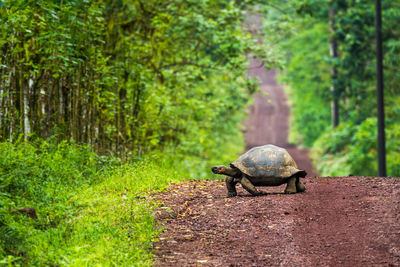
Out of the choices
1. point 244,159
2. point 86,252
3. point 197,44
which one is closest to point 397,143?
point 197,44

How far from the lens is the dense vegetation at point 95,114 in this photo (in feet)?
23.1

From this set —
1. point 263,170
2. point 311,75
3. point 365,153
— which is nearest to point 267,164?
point 263,170

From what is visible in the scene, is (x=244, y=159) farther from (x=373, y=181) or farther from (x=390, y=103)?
(x=390, y=103)

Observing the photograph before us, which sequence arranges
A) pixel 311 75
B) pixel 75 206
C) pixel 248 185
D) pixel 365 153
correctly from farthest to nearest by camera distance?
pixel 311 75 < pixel 365 153 < pixel 248 185 < pixel 75 206

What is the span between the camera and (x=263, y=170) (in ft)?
30.1

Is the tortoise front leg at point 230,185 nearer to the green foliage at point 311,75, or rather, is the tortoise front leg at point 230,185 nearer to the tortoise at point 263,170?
the tortoise at point 263,170

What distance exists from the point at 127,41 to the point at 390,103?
1765cm

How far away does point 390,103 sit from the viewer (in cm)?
2819

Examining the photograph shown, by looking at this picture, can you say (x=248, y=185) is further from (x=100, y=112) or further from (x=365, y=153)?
(x=365, y=153)

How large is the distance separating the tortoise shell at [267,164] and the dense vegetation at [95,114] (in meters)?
1.74

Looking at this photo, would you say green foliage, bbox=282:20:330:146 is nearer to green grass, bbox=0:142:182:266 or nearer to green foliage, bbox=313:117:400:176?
green foliage, bbox=313:117:400:176

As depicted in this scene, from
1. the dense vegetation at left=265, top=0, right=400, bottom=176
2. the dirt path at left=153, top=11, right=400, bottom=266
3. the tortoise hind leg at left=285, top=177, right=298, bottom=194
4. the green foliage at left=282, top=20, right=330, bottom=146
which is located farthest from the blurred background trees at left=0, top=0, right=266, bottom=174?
the green foliage at left=282, top=20, right=330, bottom=146

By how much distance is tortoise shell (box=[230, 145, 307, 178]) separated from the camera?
9.20 m

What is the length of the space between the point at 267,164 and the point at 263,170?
0.13 meters
